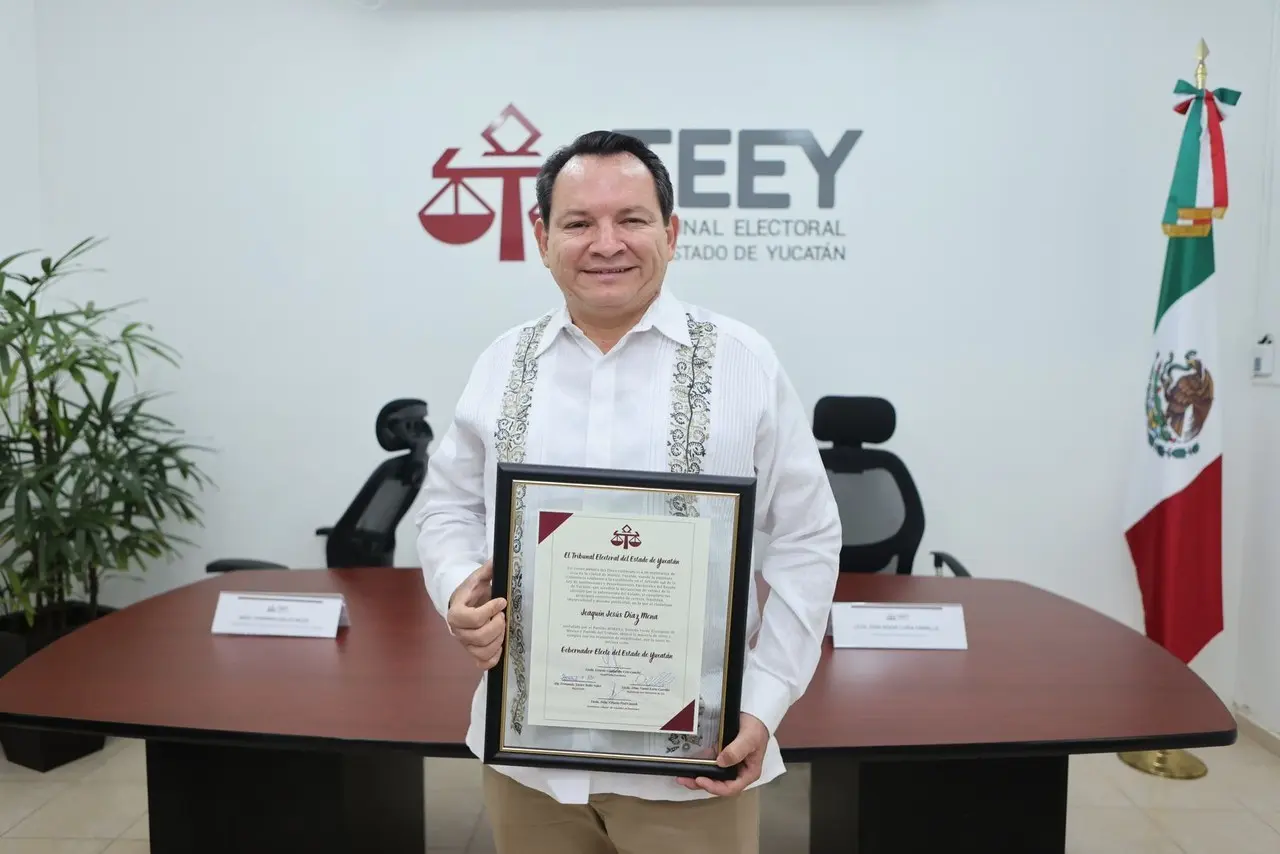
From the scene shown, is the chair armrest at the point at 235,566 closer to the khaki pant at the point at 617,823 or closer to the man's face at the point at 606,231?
the khaki pant at the point at 617,823

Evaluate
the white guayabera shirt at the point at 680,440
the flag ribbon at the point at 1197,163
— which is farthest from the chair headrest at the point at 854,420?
the white guayabera shirt at the point at 680,440

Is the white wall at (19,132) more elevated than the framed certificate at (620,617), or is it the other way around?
the white wall at (19,132)

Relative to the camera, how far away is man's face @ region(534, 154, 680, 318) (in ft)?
3.63

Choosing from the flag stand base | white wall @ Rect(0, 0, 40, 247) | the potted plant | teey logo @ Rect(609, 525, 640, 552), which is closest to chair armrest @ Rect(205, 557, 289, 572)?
the potted plant

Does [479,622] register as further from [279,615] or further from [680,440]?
[279,615]

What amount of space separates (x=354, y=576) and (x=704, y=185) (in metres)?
2.10

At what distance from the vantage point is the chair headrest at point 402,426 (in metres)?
2.83

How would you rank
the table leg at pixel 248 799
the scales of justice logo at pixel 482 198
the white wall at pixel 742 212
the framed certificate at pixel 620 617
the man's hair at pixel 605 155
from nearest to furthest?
the framed certificate at pixel 620 617, the man's hair at pixel 605 155, the table leg at pixel 248 799, the white wall at pixel 742 212, the scales of justice logo at pixel 482 198

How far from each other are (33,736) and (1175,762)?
409cm

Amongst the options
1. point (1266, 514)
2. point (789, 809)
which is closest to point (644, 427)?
point (789, 809)

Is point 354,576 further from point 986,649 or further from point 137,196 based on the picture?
point 137,196

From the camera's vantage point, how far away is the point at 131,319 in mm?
3832

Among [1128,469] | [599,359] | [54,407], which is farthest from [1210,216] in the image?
[54,407]

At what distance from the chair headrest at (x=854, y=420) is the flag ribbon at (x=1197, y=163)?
1.33 metres
